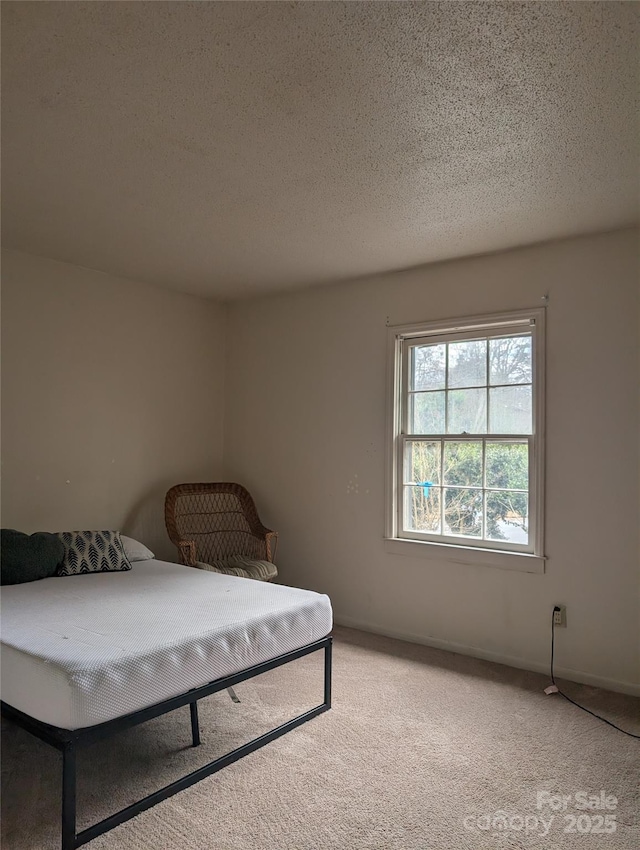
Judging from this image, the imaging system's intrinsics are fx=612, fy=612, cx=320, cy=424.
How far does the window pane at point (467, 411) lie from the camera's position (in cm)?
400

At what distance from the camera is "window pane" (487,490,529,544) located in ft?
12.4

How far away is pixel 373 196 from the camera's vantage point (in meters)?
3.03

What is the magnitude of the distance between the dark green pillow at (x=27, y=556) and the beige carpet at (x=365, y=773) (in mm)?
785

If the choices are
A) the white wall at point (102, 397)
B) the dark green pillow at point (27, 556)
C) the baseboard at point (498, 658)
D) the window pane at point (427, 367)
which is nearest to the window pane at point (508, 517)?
the baseboard at point (498, 658)

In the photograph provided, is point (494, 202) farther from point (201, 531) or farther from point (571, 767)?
point (201, 531)

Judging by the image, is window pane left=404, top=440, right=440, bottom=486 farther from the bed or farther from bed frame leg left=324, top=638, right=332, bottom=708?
bed frame leg left=324, top=638, right=332, bottom=708

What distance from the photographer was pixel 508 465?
386 cm

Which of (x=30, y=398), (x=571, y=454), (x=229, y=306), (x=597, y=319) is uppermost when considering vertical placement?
(x=229, y=306)

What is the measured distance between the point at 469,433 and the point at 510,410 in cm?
31

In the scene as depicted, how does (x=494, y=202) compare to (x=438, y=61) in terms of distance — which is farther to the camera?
(x=494, y=202)

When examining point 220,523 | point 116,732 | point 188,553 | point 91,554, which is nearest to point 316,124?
point 116,732

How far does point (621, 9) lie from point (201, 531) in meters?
4.20

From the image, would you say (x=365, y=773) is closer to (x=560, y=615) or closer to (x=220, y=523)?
(x=560, y=615)

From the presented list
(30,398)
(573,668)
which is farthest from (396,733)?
(30,398)
